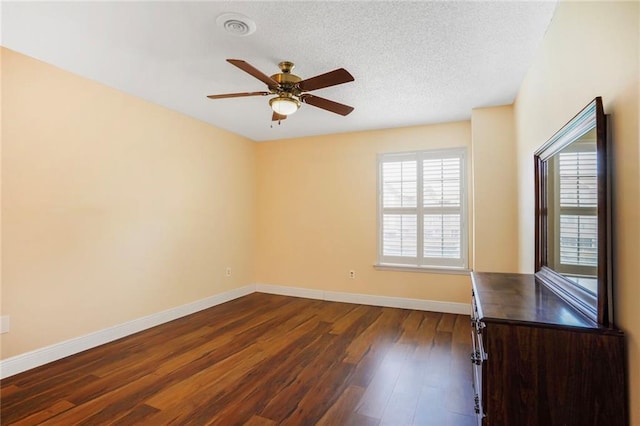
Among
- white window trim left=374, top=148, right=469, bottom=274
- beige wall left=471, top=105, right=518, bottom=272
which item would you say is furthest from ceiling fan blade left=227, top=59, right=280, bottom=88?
white window trim left=374, top=148, right=469, bottom=274

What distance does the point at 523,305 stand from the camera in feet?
5.32

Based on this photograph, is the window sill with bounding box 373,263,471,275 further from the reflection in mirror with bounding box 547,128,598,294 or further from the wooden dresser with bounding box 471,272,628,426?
the wooden dresser with bounding box 471,272,628,426

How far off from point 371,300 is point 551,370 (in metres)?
3.43

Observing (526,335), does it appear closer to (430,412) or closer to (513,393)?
(513,393)

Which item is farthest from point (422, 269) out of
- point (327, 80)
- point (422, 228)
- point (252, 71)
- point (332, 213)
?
point (252, 71)

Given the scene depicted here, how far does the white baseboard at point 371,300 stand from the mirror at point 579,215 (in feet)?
7.07

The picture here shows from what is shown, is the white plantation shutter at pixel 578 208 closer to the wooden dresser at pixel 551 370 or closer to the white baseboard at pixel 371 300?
the wooden dresser at pixel 551 370

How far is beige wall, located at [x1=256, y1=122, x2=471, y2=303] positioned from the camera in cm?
441

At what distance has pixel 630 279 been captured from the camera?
45.7 inches

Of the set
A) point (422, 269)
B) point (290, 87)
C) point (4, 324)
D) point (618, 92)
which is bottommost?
point (4, 324)

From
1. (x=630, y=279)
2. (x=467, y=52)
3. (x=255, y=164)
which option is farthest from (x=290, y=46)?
(x=255, y=164)

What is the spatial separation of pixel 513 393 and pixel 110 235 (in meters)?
3.54

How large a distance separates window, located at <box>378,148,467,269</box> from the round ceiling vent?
2.87m

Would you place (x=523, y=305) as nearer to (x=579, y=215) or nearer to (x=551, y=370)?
(x=551, y=370)
